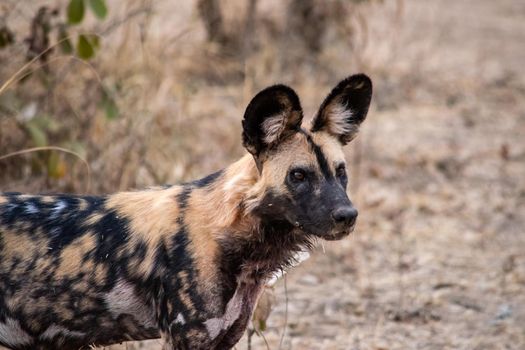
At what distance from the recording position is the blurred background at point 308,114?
4.78 metres

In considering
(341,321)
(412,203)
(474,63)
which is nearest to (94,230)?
(341,321)

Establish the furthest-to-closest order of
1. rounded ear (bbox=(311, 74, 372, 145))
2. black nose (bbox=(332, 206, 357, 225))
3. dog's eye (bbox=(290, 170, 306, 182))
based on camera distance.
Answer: rounded ear (bbox=(311, 74, 372, 145))
dog's eye (bbox=(290, 170, 306, 182))
black nose (bbox=(332, 206, 357, 225))

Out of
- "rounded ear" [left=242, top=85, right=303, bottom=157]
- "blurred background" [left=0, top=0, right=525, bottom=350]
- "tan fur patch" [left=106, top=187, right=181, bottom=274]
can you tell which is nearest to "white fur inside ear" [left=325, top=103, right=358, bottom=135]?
"rounded ear" [left=242, top=85, right=303, bottom=157]

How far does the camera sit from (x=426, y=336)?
467cm

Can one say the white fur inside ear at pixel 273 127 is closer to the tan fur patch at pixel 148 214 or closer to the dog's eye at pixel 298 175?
the dog's eye at pixel 298 175

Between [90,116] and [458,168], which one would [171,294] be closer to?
[90,116]

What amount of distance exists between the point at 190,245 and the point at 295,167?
442mm

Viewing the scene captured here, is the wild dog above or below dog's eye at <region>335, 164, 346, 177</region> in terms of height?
below

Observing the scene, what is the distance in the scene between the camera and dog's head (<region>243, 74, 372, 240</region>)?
2998mm

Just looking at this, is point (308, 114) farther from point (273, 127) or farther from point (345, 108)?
point (273, 127)

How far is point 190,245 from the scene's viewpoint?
3088mm

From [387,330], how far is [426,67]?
21.2 ft

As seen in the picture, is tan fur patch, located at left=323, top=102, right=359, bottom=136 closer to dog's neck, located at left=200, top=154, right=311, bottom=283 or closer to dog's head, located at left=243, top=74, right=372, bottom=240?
dog's head, located at left=243, top=74, right=372, bottom=240

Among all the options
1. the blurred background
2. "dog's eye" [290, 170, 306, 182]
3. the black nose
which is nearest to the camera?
the black nose
